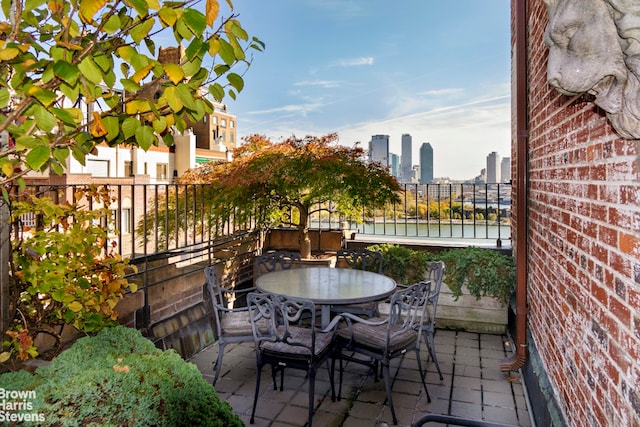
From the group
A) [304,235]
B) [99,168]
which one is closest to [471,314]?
[304,235]

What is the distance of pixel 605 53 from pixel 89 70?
1.26 metres

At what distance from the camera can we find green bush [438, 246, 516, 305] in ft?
13.9

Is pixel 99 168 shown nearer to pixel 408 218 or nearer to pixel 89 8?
pixel 408 218

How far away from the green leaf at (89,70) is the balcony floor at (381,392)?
7.60ft

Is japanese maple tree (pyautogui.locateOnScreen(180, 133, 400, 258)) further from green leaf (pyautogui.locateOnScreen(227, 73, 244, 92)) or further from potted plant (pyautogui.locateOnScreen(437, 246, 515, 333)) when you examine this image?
green leaf (pyautogui.locateOnScreen(227, 73, 244, 92))

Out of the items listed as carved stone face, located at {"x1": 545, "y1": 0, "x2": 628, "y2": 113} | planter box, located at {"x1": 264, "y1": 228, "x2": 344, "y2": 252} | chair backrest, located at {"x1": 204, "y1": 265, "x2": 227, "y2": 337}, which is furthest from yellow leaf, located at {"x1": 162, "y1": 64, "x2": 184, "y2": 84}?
planter box, located at {"x1": 264, "y1": 228, "x2": 344, "y2": 252}

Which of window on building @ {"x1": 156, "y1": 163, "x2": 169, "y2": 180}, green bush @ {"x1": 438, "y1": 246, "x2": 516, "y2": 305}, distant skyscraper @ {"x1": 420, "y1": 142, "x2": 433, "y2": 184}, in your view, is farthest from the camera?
window on building @ {"x1": 156, "y1": 163, "x2": 169, "y2": 180}

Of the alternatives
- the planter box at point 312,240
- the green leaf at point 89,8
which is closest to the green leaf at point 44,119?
the green leaf at point 89,8

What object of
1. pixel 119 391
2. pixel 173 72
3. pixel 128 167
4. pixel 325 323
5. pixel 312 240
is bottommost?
pixel 325 323

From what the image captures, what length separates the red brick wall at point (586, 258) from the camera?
1171 millimetres

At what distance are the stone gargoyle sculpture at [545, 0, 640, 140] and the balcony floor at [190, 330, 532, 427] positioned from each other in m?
2.07

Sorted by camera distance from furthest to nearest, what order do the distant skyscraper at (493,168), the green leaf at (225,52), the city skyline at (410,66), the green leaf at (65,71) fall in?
the city skyline at (410,66) < the distant skyscraper at (493,168) < the green leaf at (225,52) < the green leaf at (65,71)

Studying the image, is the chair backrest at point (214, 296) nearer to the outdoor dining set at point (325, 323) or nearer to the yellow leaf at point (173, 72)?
the outdoor dining set at point (325, 323)

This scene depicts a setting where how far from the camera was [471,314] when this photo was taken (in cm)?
444
